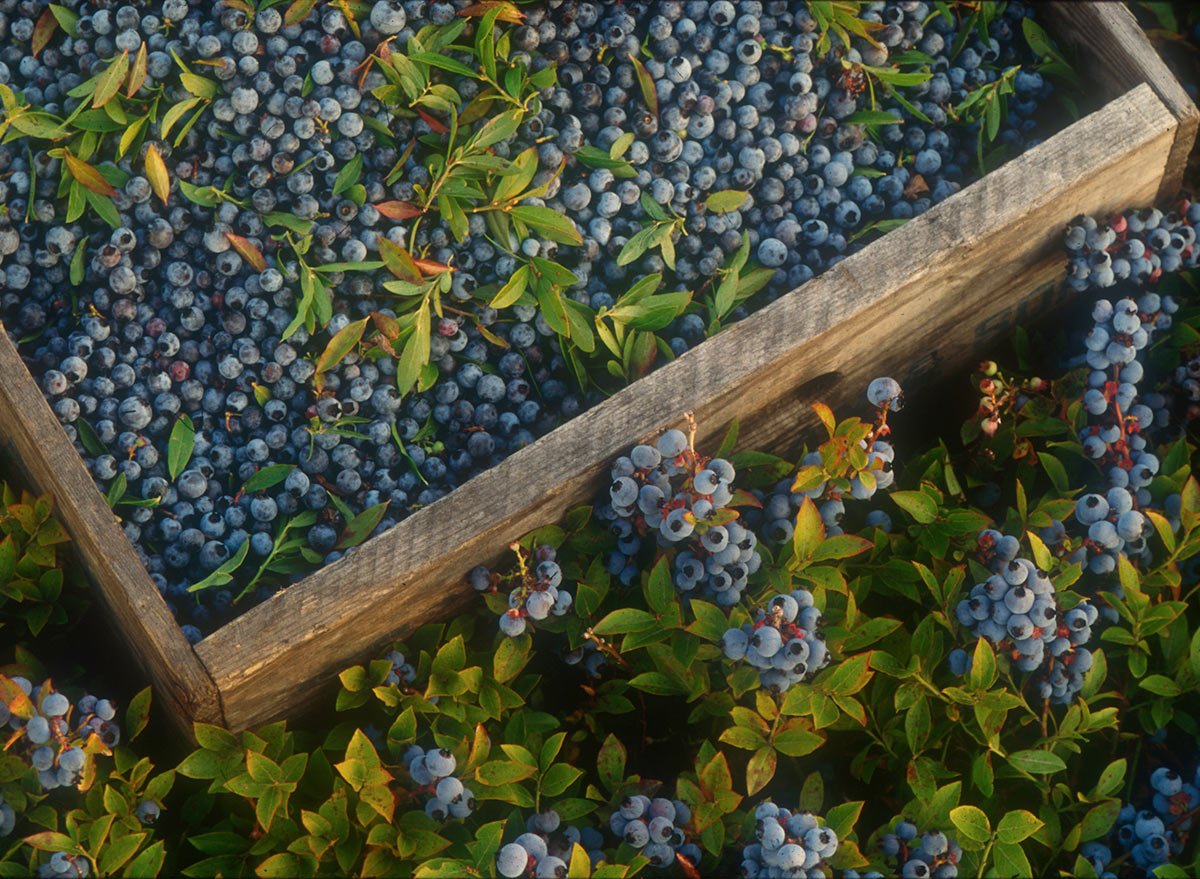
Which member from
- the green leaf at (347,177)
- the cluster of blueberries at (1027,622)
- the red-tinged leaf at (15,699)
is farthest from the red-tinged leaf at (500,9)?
the red-tinged leaf at (15,699)

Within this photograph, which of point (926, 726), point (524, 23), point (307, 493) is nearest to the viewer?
point (926, 726)

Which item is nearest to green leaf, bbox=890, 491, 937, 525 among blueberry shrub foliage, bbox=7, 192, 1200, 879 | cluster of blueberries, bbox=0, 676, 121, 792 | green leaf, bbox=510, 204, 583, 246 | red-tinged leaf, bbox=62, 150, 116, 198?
blueberry shrub foliage, bbox=7, 192, 1200, 879

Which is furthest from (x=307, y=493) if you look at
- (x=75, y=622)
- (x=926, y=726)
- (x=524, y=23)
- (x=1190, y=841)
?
(x=1190, y=841)

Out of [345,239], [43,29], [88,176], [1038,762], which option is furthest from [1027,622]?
[43,29]

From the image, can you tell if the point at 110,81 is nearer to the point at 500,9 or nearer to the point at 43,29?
the point at 43,29

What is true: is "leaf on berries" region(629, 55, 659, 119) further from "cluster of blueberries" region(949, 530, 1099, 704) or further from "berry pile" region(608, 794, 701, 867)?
"berry pile" region(608, 794, 701, 867)

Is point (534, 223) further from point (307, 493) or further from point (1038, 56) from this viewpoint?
point (1038, 56)

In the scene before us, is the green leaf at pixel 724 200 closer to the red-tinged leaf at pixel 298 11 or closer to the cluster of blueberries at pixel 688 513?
the cluster of blueberries at pixel 688 513
